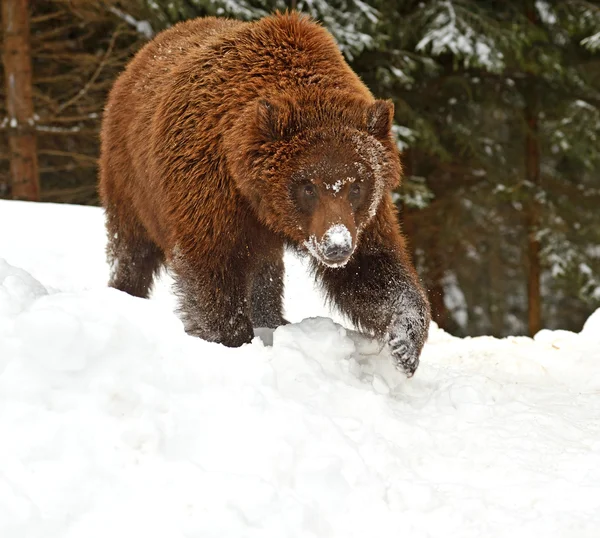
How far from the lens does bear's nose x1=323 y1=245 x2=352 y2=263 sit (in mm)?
4461

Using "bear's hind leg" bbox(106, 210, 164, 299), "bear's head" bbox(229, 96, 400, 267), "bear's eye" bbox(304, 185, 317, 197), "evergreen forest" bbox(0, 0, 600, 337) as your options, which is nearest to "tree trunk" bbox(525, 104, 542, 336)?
"evergreen forest" bbox(0, 0, 600, 337)

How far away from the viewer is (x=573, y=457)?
3955 mm

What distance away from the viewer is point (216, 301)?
511 centimetres

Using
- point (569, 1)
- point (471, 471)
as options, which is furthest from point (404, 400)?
point (569, 1)

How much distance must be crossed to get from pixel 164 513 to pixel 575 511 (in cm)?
173

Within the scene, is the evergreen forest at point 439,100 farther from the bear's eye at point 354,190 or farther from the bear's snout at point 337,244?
the bear's snout at point 337,244

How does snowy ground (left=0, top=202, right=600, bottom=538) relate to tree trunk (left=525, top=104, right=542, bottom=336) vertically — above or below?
above

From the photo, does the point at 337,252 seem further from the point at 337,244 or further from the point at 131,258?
the point at 131,258

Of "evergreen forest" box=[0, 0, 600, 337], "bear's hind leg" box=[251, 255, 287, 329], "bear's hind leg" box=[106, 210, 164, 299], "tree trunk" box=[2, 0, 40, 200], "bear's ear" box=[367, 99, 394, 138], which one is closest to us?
"bear's ear" box=[367, 99, 394, 138]

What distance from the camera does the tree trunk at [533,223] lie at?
578 inches

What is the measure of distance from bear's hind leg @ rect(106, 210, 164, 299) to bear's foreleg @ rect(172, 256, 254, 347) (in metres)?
1.82

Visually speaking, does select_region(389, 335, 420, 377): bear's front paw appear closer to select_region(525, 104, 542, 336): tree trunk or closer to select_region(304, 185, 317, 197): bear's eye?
select_region(304, 185, 317, 197): bear's eye

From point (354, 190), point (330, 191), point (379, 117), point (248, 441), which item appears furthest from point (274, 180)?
point (248, 441)

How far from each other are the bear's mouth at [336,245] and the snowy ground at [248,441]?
0.39m
